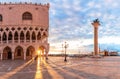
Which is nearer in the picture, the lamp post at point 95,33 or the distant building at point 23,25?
the distant building at point 23,25

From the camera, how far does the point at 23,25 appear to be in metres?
82.5

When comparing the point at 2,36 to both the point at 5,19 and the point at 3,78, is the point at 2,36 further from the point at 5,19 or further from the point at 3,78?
the point at 3,78

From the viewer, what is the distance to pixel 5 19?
83688 millimetres

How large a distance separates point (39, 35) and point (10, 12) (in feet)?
37.5

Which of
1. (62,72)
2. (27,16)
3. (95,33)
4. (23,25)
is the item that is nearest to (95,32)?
(95,33)

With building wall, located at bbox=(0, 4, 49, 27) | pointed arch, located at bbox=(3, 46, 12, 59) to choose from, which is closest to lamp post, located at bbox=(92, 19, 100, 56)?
building wall, located at bbox=(0, 4, 49, 27)

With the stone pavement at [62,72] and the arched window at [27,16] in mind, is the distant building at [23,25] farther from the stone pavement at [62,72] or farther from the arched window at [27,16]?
the stone pavement at [62,72]

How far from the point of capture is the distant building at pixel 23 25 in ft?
269

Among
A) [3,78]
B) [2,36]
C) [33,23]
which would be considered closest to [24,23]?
[33,23]

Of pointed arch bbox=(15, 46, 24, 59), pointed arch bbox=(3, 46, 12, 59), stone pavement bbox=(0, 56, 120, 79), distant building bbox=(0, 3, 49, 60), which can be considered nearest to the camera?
stone pavement bbox=(0, 56, 120, 79)

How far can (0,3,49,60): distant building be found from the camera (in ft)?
269

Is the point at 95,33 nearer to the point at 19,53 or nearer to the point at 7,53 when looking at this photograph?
the point at 19,53

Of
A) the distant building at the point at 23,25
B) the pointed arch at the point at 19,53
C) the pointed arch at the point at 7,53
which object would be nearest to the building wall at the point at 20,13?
the distant building at the point at 23,25

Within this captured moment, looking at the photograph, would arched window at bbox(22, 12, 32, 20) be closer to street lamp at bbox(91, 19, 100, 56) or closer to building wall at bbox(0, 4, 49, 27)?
building wall at bbox(0, 4, 49, 27)
